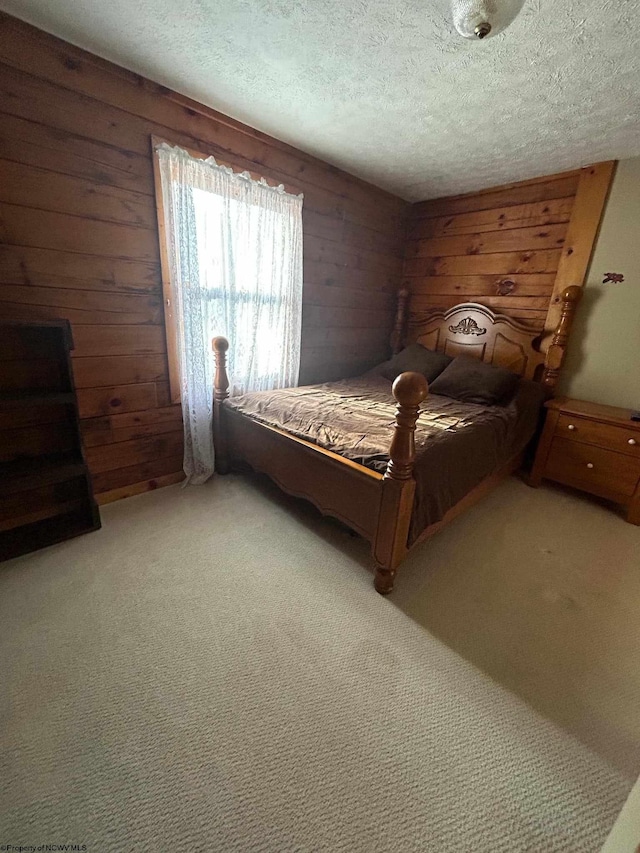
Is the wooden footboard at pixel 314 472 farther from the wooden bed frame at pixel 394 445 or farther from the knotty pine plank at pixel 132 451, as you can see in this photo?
the knotty pine plank at pixel 132 451

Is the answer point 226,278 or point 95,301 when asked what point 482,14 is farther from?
point 95,301

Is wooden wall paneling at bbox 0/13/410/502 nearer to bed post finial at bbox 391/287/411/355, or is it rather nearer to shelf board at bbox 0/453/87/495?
shelf board at bbox 0/453/87/495

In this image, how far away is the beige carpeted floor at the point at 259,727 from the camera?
2.80 ft

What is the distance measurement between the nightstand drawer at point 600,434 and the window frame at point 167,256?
2.53 metres

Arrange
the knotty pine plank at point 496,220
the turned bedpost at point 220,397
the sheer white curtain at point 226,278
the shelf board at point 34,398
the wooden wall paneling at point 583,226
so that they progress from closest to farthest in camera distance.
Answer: the shelf board at point 34,398, the sheer white curtain at point 226,278, the turned bedpost at point 220,397, the wooden wall paneling at point 583,226, the knotty pine plank at point 496,220

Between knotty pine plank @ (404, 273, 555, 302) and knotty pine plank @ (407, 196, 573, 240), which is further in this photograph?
knotty pine plank @ (404, 273, 555, 302)

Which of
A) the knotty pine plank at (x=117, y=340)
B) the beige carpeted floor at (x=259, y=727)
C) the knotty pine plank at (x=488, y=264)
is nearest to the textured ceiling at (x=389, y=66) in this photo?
the knotty pine plank at (x=488, y=264)

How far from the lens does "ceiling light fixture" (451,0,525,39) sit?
1.08 metres

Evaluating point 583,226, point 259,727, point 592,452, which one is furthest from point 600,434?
point 259,727

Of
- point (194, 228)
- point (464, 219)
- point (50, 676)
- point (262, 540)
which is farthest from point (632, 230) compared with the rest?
point (50, 676)

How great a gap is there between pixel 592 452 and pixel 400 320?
1.98m

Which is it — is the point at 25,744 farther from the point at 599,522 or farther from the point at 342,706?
the point at 599,522

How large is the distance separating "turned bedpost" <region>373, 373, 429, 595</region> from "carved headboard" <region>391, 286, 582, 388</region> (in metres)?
1.95

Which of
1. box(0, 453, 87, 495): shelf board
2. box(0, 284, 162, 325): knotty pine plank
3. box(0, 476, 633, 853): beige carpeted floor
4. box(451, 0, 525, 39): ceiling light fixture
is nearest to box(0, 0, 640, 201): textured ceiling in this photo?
box(451, 0, 525, 39): ceiling light fixture
